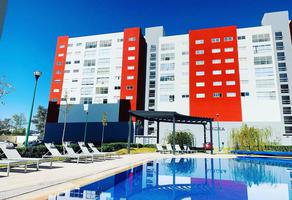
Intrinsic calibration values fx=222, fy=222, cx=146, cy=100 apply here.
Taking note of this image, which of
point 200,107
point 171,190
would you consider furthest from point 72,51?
point 171,190

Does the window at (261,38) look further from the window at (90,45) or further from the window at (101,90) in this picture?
the window at (90,45)

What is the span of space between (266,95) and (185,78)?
51.7ft

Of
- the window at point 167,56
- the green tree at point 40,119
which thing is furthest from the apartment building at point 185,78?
the green tree at point 40,119

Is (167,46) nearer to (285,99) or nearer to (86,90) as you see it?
(86,90)

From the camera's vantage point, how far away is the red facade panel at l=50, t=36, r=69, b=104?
50.5 metres

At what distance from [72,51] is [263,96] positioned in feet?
140

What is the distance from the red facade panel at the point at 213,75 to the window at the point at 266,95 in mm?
3690

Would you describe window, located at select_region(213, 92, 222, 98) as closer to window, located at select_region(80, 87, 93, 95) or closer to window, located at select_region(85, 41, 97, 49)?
window, located at select_region(80, 87, 93, 95)

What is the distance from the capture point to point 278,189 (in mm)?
7301

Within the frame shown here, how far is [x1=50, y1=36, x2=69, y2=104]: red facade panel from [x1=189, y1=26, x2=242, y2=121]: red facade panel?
29.5m

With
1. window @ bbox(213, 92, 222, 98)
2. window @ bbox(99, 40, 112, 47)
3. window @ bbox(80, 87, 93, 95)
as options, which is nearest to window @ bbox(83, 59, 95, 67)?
window @ bbox(99, 40, 112, 47)

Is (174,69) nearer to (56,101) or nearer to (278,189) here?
(56,101)

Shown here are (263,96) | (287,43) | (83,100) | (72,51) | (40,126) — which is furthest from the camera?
(40,126)

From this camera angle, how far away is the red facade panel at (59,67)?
166 feet
